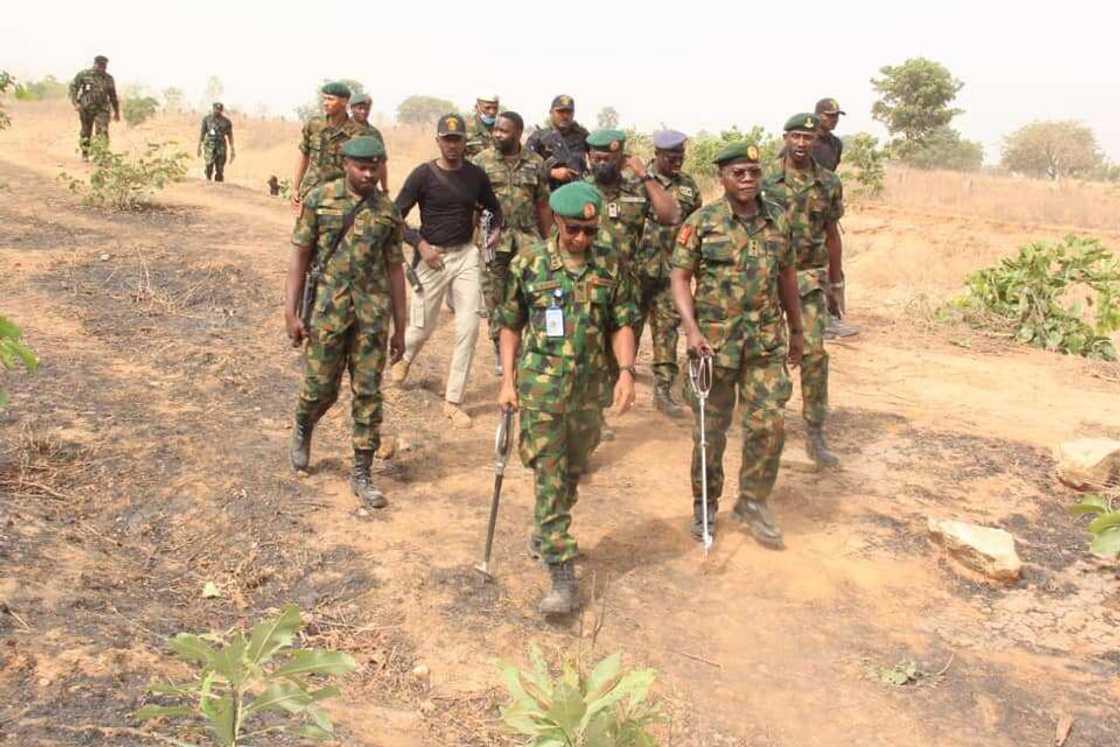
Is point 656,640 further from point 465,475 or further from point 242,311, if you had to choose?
point 242,311

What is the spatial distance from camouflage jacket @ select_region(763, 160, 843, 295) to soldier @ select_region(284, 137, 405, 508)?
2.28 metres

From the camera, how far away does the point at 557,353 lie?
4.18 m

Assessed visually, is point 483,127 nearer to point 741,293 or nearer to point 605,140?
point 605,140

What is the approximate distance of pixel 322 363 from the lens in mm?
5121

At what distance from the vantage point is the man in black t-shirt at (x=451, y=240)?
612cm

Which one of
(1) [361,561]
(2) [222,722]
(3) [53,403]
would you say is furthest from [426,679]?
(3) [53,403]

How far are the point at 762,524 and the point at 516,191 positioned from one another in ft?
9.77

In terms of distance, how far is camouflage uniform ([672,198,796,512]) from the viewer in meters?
4.70

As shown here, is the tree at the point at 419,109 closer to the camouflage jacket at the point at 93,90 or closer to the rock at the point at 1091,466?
the camouflage jacket at the point at 93,90

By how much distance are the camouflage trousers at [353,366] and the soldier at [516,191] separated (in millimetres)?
1735

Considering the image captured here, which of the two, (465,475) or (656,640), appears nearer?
(656,640)

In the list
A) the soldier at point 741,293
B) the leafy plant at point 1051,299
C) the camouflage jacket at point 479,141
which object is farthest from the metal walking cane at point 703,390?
the leafy plant at point 1051,299

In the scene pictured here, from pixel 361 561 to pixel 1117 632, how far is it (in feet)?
11.3

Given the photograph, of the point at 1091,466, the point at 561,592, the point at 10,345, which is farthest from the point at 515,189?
the point at 10,345
